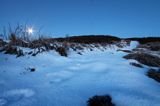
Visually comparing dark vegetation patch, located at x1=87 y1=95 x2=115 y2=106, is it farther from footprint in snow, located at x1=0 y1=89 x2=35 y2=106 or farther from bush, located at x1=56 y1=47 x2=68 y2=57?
bush, located at x1=56 y1=47 x2=68 y2=57

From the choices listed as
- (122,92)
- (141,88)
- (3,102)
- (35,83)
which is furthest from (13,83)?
(141,88)

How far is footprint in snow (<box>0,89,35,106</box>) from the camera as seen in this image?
2527 mm

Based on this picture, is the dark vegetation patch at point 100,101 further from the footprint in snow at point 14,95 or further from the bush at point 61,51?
the bush at point 61,51

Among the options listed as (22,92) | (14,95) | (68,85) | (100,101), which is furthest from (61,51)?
(100,101)

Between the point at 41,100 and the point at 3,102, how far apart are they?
506 millimetres

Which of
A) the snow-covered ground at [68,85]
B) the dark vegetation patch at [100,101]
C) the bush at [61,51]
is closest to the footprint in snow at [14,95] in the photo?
the snow-covered ground at [68,85]

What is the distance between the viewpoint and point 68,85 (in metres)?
3.21

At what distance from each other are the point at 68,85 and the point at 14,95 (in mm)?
919

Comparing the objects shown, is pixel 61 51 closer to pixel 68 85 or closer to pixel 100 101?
pixel 68 85

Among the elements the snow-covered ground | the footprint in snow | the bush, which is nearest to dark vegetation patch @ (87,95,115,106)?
the snow-covered ground

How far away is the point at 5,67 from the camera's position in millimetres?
3967

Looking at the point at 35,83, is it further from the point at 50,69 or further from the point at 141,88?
the point at 141,88

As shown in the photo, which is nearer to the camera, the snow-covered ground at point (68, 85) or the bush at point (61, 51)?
the snow-covered ground at point (68, 85)

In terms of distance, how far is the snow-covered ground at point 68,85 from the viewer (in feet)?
8.55
